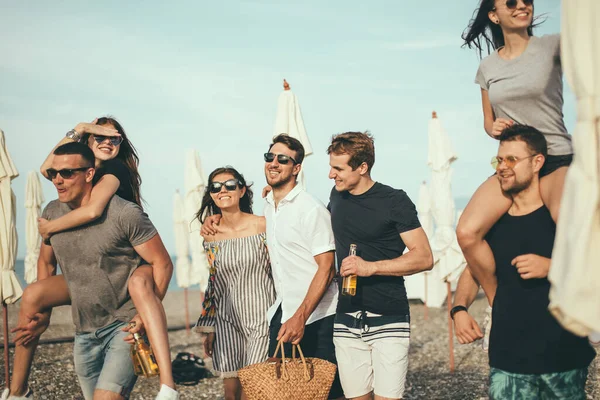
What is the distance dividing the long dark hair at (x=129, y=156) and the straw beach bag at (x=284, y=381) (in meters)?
1.59

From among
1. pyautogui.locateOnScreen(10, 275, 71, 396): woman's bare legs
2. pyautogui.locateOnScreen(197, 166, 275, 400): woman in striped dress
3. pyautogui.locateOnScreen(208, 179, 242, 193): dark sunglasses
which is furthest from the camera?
pyautogui.locateOnScreen(208, 179, 242, 193): dark sunglasses

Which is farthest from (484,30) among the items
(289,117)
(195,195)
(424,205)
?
(424,205)

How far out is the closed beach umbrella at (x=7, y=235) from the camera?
8.37 metres

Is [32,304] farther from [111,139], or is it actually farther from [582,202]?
[582,202]

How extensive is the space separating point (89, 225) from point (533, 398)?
2.84 m

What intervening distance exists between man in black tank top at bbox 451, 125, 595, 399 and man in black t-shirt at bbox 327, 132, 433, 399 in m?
1.03

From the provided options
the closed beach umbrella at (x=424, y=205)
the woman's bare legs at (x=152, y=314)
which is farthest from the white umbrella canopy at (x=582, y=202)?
the closed beach umbrella at (x=424, y=205)

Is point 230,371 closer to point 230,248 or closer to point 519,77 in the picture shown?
point 230,248

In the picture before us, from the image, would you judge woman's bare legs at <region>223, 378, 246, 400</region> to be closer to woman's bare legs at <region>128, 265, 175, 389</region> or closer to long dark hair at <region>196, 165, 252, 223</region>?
woman's bare legs at <region>128, 265, 175, 389</region>

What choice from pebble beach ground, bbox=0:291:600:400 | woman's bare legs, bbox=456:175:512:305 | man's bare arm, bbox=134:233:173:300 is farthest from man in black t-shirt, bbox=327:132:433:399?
pebble beach ground, bbox=0:291:600:400

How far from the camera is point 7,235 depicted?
8625 millimetres

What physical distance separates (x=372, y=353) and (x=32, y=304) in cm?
230

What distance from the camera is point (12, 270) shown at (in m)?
8.67

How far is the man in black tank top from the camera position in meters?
3.23
